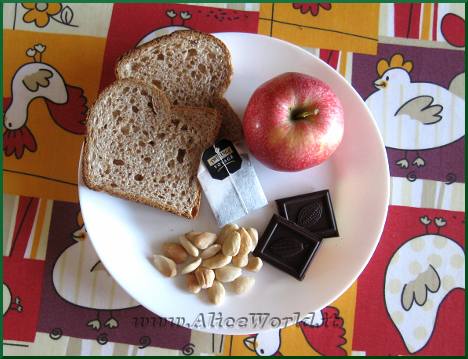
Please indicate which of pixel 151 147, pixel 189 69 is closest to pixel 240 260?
pixel 151 147

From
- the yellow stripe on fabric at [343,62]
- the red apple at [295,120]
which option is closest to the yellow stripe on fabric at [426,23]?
the yellow stripe on fabric at [343,62]

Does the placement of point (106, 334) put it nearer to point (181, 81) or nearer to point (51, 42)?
point (181, 81)

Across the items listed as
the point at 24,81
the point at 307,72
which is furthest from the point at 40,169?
the point at 307,72

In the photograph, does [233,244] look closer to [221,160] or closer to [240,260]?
[240,260]

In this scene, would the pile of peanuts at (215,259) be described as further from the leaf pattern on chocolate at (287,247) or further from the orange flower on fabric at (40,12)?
the orange flower on fabric at (40,12)

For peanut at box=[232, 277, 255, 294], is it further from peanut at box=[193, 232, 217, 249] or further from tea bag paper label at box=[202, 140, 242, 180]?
tea bag paper label at box=[202, 140, 242, 180]

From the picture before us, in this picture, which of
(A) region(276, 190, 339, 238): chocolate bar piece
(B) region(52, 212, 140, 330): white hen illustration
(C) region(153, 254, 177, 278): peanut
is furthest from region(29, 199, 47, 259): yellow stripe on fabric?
(A) region(276, 190, 339, 238): chocolate bar piece
